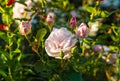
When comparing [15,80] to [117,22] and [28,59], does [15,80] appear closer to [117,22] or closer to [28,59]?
[28,59]

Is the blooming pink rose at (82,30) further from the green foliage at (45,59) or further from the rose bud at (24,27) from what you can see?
the rose bud at (24,27)

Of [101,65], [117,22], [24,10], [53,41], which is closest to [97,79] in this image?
[101,65]

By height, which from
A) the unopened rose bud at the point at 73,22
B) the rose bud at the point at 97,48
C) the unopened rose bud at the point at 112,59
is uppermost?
the unopened rose bud at the point at 73,22

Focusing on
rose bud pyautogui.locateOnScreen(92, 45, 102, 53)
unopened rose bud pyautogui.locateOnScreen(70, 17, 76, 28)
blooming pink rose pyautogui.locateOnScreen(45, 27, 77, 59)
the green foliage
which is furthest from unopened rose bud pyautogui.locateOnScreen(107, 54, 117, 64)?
blooming pink rose pyautogui.locateOnScreen(45, 27, 77, 59)

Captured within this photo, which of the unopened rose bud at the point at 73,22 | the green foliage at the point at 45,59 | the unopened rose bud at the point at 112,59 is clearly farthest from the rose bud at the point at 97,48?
the unopened rose bud at the point at 73,22

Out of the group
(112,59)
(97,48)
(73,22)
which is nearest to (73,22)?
(73,22)

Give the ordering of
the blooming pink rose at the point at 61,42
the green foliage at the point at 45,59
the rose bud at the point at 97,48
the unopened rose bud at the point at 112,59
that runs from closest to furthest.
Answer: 1. the blooming pink rose at the point at 61,42
2. the green foliage at the point at 45,59
3. the rose bud at the point at 97,48
4. the unopened rose bud at the point at 112,59

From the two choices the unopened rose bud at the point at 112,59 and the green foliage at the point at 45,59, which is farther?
the unopened rose bud at the point at 112,59

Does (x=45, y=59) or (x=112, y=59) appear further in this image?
(x=112, y=59)

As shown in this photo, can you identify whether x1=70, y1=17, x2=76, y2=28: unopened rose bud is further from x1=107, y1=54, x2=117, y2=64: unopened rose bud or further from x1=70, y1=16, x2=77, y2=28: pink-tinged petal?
x1=107, y1=54, x2=117, y2=64: unopened rose bud

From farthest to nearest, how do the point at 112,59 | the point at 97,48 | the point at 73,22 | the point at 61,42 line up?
the point at 112,59, the point at 97,48, the point at 73,22, the point at 61,42

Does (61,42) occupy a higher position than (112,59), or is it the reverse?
(61,42)

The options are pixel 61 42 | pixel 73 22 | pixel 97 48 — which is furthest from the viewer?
pixel 97 48

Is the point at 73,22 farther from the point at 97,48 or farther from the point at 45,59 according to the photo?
the point at 97,48
